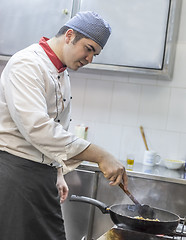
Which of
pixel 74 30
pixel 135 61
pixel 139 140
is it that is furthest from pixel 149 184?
pixel 74 30

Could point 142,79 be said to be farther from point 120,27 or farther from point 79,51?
point 79,51

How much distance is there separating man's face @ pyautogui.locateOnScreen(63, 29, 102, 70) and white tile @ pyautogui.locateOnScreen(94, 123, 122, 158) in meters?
1.49

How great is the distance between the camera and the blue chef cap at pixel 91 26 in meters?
1.92

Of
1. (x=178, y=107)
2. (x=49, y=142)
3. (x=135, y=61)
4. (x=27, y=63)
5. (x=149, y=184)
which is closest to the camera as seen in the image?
(x=49, y=142)

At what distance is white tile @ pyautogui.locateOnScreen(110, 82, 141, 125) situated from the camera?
340 cm

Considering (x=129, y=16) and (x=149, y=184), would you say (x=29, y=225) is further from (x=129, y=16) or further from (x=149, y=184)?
(x=129, y=16)

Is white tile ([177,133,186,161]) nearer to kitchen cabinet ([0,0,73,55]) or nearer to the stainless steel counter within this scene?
the stainless steel counter

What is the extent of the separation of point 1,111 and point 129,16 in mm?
1522

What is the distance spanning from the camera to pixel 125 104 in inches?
134

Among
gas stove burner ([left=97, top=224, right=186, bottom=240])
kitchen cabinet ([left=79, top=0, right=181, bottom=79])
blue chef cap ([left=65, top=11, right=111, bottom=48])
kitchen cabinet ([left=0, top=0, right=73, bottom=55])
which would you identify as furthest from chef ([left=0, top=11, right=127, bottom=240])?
kitchen cabinet ([left=0, top=0, right=73, bottom=55])

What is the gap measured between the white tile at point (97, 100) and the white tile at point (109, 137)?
0.24 ft

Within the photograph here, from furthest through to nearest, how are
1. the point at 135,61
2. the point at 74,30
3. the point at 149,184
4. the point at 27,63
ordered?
the point at 135,61 < the point at 149,184 < the point at 74,30 < the point at 27,63

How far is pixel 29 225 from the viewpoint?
1890 millimetres

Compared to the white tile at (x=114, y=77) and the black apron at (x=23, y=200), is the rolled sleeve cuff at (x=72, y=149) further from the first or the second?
the white tile at (x=114, y=77)
